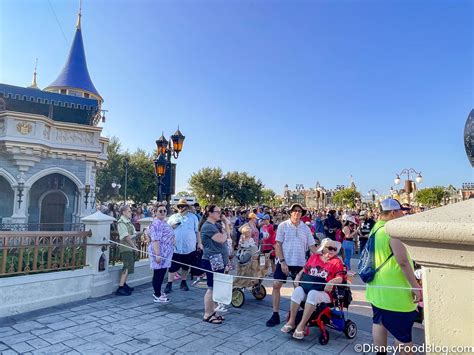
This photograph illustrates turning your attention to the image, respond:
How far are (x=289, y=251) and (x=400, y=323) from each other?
2098mm

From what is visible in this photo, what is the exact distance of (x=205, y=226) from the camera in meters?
5.00

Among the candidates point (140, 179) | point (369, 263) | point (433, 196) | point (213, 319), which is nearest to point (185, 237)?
point (213, 319)

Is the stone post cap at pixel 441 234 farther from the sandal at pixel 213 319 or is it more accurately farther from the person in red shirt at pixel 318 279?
the sandal at pixel 213 319

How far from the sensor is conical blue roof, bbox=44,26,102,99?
21.6m

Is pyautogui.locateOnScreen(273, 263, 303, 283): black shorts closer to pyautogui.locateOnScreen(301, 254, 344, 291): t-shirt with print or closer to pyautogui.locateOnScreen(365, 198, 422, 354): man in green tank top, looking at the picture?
pyautogui.locateOnScreen(301, 254, 344, 291): t-shirt with print

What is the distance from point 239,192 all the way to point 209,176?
552 cm

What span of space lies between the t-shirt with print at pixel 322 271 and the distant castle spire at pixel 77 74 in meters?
22.2

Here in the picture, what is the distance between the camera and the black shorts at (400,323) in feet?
9.78

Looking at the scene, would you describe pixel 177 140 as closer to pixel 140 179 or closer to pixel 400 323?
pixel 400 323

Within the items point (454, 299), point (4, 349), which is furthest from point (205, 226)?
point (454, 299)

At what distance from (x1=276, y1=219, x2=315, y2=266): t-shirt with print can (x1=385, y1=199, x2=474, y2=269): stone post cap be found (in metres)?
3.69

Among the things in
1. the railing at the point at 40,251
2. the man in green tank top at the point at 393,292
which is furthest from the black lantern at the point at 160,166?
the man in green tank top at the point at 393,292

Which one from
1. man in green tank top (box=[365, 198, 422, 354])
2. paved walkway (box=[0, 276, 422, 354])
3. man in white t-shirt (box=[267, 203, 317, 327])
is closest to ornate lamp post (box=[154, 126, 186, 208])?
paved walkway (box=[0, 276, 422, 354])

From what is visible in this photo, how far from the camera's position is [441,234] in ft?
3.93
